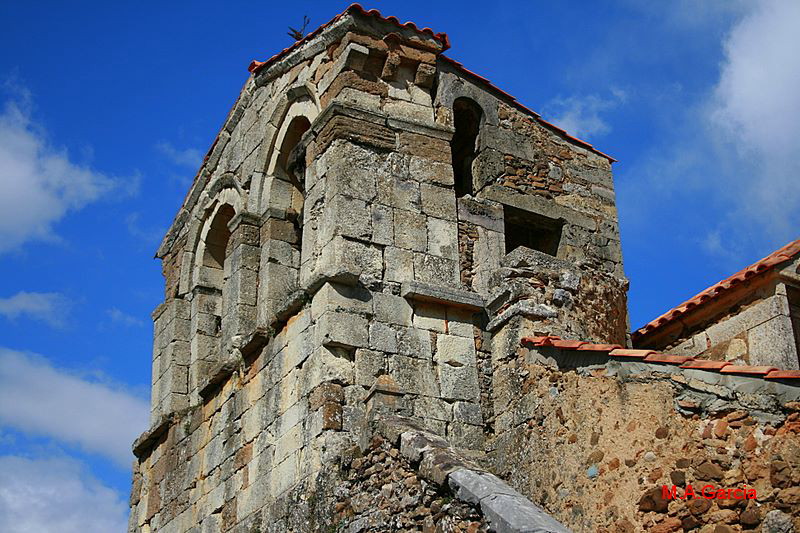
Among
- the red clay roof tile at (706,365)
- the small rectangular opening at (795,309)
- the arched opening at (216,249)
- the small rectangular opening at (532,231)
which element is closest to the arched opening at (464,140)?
the small rectangular opening at (532,231)

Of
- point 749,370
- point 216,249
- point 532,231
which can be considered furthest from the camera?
point 216,249

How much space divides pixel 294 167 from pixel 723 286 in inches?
175

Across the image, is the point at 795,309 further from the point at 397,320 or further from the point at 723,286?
the point at 397,320

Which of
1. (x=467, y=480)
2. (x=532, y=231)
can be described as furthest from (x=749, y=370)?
(x=532, y=231)

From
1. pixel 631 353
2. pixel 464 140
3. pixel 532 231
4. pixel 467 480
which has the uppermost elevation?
pixel 464 140

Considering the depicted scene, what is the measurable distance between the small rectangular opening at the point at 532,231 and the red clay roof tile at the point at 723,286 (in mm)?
1202

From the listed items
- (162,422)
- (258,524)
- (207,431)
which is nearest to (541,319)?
(258,524)

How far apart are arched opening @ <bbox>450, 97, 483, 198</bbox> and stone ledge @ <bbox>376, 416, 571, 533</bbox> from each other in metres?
3.23

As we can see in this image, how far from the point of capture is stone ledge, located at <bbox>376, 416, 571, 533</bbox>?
22.5 feet

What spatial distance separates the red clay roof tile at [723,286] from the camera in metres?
9.52

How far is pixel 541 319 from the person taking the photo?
32.3 ft

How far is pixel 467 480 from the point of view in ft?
24.5

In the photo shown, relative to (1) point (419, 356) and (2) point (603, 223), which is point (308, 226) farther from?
(2) point (603, 223)

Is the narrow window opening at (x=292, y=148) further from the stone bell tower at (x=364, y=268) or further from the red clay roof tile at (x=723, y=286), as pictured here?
the red clay roof tile at (x=723, y=286)
